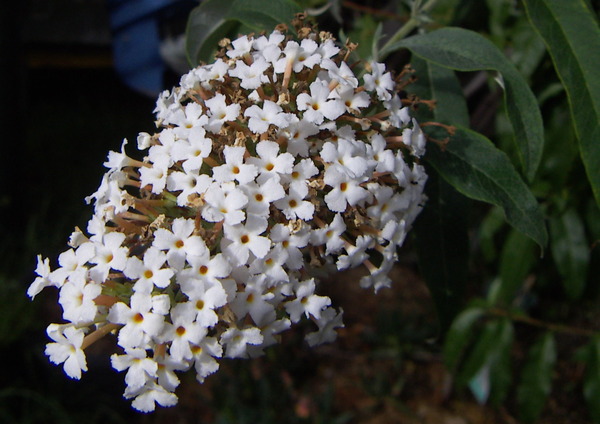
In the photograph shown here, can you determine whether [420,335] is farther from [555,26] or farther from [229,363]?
[555,26]

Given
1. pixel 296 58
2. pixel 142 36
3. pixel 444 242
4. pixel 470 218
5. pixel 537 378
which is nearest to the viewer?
pixel 296 58

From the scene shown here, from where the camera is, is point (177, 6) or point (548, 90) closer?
point (548, 90)

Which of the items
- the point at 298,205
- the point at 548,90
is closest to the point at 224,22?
the point at 298,205

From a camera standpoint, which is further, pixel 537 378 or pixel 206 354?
pixel 537 378

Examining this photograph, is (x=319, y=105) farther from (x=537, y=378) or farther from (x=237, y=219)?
(x=537, y=378)

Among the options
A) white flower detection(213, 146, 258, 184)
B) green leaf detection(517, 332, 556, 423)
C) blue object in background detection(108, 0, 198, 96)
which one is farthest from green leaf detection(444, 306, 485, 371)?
blue object in background detection(108, 0, 198, 96)

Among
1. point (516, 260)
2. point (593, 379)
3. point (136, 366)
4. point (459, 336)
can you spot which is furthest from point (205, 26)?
point (593, 379)

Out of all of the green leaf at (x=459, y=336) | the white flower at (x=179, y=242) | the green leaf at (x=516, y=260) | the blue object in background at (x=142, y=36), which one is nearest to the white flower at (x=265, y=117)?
the white flower at (x=179, y=242)
